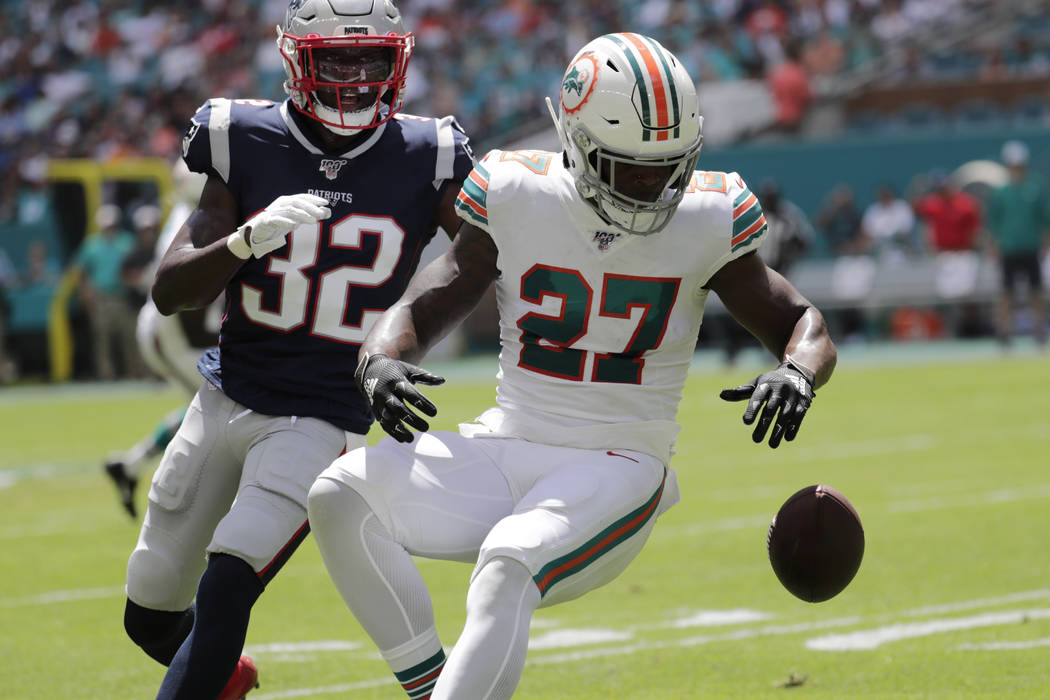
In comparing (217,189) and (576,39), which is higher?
(217,189)

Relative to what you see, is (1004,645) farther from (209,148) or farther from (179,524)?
(209,148)

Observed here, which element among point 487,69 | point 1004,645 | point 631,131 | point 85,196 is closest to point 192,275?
point 631,131

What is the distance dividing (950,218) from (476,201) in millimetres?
14394

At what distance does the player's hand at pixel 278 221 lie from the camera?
3402 mm

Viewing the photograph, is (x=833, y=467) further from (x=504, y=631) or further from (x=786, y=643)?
(x=504, y=631)

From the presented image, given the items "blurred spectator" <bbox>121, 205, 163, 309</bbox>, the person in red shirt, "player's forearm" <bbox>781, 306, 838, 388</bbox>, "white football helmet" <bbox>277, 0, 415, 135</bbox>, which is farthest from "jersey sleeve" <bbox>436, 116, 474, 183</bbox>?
the person in red shirt

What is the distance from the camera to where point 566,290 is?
10.8 feet

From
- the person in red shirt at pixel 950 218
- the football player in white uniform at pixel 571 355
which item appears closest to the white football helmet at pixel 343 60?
the football player in white uniform at pixel 571 355

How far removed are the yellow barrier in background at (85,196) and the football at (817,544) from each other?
1455 centimetres

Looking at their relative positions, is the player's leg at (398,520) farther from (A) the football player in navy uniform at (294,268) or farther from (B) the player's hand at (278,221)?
(B) the player's hand at (278,221)

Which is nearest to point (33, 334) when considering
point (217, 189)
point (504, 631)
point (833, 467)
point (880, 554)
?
point (833, 467)

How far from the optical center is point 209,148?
381 centimetres

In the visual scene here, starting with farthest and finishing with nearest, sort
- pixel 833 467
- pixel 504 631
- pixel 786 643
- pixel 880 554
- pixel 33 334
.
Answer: pixel 33 334 → pixel 833 467 → pixel 880 554 → pixel 786 643 → pixel 504 631

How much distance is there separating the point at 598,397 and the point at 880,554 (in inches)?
137
